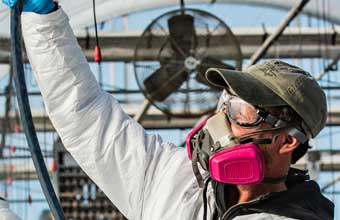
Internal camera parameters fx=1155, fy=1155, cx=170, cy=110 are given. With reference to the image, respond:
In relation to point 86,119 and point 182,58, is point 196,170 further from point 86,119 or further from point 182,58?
point 182,58

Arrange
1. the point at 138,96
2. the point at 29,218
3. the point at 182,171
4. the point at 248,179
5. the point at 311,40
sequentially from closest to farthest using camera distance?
the point at 248,179, the point at 182,171, the point at 29,218, the point at 311,40, the point at 138,96

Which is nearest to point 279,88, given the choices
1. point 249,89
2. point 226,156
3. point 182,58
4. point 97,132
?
point 249,89

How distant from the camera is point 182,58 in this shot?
452 inches

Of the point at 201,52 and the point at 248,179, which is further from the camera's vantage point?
the point at 201,52

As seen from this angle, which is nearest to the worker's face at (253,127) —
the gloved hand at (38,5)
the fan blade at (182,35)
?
the gloved hand at (38,5)

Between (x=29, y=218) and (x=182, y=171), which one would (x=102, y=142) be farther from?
(x=29, y=218)

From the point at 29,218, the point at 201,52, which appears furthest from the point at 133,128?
the point at 29,218

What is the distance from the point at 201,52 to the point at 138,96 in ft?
13.9

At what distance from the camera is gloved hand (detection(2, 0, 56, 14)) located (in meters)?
2.80

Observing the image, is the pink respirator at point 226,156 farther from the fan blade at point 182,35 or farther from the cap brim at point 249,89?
the fan blade at point 182,35

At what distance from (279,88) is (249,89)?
0.07 m

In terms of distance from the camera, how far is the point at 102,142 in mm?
2801

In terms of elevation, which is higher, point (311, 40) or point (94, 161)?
point (94, 161)

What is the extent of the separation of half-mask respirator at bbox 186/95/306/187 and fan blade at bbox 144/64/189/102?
8.80 metres
